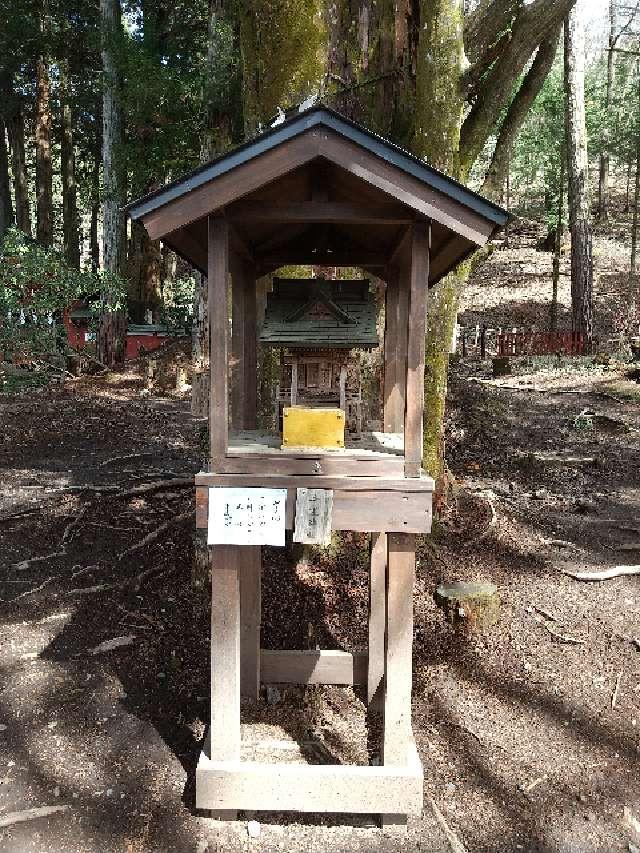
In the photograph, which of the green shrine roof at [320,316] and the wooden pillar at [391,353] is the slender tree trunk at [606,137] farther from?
the green shrine roof at [320,316]

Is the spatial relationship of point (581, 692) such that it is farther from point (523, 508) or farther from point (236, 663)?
point (523, 508)

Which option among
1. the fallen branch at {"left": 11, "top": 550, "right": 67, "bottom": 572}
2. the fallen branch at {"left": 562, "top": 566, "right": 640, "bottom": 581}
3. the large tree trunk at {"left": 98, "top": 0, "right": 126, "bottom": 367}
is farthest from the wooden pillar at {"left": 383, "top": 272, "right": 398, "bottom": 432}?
the large tree trunk at {"left": 98, "top": 0, "right": 126, "bottom": 367}

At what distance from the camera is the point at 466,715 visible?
403 cm

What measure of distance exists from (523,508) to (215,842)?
4.96 metres

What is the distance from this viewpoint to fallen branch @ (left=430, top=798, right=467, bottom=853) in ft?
10.2

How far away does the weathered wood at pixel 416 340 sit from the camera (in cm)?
286

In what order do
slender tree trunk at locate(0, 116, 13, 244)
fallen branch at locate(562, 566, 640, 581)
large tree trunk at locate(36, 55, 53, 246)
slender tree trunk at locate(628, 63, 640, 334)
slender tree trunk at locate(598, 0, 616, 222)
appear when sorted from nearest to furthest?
fallen branch at locate(562, 566, 640, 581) < large tree trunk at locate(36, 55, 53, 246) < slender tree trunk at locate(0, 116, 13, 244) < slender tree trunk at locate(628, 63, 640, 334) < slender tree trunk at locate(598, 0, 616, 222)

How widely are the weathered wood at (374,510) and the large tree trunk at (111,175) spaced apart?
36.4 ft

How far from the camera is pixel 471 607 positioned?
4.77 meters

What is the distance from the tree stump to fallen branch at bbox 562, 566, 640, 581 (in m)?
1.14

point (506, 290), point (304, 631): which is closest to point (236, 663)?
point (304, 631)

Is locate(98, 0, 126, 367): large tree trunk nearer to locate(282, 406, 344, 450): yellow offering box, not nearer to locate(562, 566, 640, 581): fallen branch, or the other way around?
locate(562, 566, 640, 581): fallen branch

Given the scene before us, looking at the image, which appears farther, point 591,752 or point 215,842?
point 591,752

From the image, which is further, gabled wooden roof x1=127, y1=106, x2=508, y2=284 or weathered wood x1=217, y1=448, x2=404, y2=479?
weathered wood x1=217, y1=448, x2=404, y2=479
